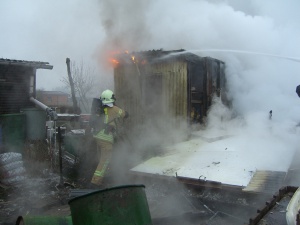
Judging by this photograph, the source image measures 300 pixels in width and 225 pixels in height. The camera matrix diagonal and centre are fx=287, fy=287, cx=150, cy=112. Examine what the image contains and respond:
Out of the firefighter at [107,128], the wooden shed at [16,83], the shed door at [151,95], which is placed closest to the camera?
the firefighter at [107,128]

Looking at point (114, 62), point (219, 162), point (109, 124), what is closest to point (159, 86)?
point (114, 62)

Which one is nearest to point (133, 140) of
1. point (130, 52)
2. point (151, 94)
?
point (151, 94)

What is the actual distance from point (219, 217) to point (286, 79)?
759cm

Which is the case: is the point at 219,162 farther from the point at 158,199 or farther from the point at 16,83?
the point at 16,83

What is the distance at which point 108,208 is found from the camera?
8.36ft

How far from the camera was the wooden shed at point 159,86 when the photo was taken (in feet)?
25.9

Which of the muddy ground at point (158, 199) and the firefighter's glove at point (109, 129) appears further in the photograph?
the firefighter's glove at point (109, 129)

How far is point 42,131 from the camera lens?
815 cm

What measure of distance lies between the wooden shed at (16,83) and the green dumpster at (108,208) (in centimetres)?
710

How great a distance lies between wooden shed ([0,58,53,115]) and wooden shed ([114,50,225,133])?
9.28 feet

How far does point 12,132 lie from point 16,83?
227cm

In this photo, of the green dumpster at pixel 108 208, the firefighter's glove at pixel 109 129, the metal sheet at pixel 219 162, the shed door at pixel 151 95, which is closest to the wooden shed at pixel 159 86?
the shed door at pixel 151 95

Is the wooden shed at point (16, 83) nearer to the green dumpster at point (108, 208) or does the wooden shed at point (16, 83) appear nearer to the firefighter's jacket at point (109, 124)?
the firefighter's jacket at point (109, 124)

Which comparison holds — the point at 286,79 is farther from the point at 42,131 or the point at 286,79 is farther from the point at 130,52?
the point at 42,131
